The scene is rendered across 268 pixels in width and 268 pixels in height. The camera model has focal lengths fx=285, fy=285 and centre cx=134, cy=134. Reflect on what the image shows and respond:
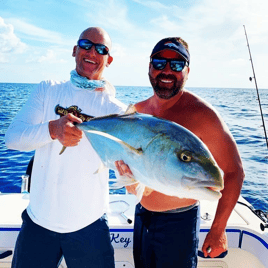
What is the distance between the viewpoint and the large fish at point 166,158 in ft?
3.53

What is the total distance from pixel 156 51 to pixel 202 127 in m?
0.61

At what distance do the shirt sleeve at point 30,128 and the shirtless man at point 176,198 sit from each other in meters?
0.65

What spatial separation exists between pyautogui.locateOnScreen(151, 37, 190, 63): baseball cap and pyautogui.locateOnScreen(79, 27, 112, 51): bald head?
15.9 inches

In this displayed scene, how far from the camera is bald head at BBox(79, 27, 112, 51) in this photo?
2.13 m

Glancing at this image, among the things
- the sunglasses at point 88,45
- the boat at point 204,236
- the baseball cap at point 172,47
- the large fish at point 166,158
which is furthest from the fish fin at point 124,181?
the boat at point 204,236

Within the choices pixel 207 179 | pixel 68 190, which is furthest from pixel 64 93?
pixel 207 179

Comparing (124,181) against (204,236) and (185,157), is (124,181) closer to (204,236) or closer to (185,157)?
(185,157)

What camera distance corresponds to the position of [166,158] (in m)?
1.12

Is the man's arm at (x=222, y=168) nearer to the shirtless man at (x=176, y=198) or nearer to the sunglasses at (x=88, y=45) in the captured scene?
the shirtless man at (x=176, y=198)

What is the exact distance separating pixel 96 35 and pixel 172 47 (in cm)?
62

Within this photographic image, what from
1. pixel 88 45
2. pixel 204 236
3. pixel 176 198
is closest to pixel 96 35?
pixel 88 45

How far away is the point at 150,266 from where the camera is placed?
6.75 feet

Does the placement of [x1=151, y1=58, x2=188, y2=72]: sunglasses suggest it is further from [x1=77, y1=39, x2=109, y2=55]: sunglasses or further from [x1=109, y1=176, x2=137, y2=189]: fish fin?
[x1=109, y1=176, x2=137, y2=189]: fish fin

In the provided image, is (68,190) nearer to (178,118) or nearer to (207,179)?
(178,118)
